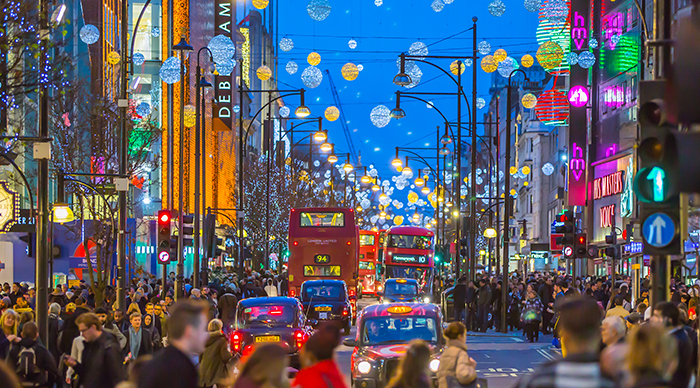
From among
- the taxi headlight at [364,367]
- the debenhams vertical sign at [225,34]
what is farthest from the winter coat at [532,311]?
the debenhams vertical sign at [225,34]

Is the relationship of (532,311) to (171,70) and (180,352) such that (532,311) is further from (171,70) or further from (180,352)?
(180,352)

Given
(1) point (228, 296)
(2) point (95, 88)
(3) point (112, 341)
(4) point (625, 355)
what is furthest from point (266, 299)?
(2) point (95, 88)

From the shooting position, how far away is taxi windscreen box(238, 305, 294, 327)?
63.6 feet

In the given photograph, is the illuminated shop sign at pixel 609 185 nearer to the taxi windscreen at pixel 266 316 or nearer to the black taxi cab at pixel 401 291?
the black taxi cab at pixel 401 291

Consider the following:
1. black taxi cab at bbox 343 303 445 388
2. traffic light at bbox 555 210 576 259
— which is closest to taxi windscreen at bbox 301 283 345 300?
traffic light at bbox 555 210 576 259

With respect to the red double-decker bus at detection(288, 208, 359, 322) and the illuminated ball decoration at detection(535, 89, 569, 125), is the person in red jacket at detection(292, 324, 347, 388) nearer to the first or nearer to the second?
the red double-decker bus at detection(288, 208, 359, 322)

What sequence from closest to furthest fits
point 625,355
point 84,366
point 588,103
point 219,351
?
1. point 625,355
2. point 84,366
3. point 219,351
4. point 588,103

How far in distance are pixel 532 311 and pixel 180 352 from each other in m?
23.1

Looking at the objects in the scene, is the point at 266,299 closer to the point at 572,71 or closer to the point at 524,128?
the point at 572,71

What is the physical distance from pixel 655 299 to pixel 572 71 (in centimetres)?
4639

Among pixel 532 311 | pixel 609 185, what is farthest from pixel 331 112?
pixel 609 185

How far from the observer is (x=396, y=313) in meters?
15.8

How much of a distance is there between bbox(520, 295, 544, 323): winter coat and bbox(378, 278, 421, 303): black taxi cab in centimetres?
1005

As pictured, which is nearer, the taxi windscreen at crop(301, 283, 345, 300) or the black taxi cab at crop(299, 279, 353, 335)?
the black taxi cab at crop(299, 279, 353, 335)
